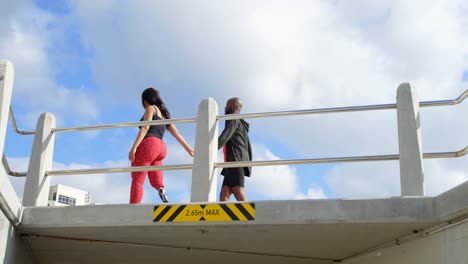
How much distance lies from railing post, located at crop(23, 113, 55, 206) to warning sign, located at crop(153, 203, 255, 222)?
1572mm

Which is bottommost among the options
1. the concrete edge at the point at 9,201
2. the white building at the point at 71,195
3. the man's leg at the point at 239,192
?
the concrete edge at the point at 9,201

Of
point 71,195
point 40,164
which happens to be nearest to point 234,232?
point 40,164

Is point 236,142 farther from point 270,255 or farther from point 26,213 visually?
point 26,213

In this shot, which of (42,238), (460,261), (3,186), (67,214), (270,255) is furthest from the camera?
(270,255)

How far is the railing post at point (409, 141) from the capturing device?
635cm

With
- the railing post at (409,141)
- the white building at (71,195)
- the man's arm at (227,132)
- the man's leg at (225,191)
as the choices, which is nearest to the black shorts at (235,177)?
the man's leg at (225,191)

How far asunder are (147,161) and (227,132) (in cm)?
97

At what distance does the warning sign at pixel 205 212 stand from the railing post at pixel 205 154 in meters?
0.21

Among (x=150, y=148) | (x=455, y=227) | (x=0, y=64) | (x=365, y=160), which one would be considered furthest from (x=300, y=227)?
(x=0, y=64)

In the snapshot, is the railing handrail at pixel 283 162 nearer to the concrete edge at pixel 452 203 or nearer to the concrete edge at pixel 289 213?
the concrete edge at pixel 289 213

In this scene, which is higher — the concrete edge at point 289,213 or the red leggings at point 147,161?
the red leggings at point 147,161

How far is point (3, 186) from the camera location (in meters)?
6.45

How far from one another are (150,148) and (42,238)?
1.59m

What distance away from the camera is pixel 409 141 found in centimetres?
651
